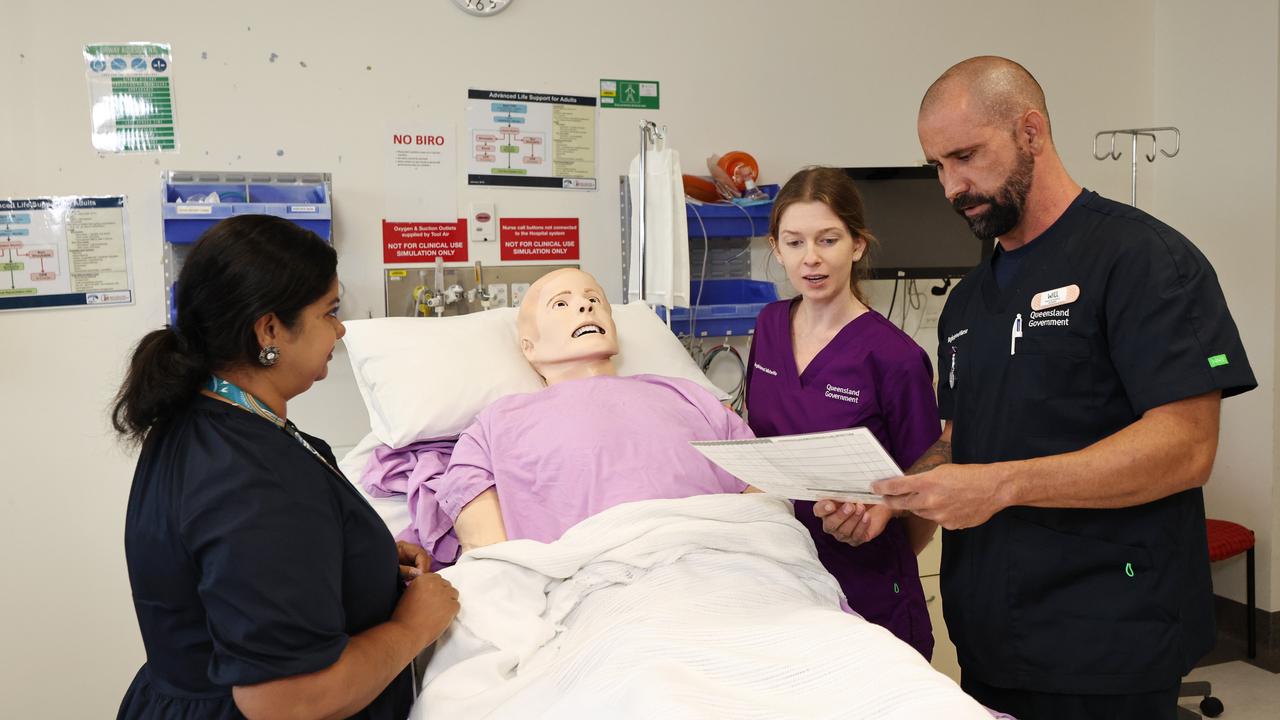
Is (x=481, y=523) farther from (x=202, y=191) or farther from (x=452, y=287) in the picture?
(x=202, y=191)

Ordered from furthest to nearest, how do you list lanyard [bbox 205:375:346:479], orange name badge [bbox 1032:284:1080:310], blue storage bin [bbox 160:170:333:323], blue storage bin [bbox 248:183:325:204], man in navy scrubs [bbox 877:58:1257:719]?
blue storage bin [bbox 248:183:325:204] → blue storage bin [bbox 160:170:333:323] → orange name badge [bbox 1032:284:1080:310] → man in navy scrubs [bbox 877:58:1257:719] → lanyard [bbox 205:375:346:479]

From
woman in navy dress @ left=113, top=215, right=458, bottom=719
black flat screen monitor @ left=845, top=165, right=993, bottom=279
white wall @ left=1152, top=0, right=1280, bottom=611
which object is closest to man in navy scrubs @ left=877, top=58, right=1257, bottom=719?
woman in navy dress @ left=113, top=215, right=458, bottom=719

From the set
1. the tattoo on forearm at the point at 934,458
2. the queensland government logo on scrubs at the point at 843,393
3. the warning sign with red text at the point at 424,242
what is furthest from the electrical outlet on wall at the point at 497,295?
the tattoo on forearm at the point at 934,458

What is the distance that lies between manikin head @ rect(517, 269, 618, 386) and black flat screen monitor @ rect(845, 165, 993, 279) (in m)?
1.21

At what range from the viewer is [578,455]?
1.72 metres

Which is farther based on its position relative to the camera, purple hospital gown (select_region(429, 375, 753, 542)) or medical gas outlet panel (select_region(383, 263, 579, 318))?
medical gas outlet panel (select_region(383, 263, 579, 318))

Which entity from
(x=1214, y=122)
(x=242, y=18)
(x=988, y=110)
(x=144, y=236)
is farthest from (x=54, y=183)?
(x=1214, y=122)

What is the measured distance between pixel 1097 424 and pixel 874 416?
0.46 m

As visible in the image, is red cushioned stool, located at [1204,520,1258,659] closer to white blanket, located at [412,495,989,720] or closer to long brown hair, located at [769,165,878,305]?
long brown hair, located at [769,165,878,305]

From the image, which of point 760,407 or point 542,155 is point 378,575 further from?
point 542,155

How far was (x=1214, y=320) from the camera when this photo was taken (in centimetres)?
135

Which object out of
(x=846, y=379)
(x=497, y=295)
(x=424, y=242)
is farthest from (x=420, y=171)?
(x=846, y=379)

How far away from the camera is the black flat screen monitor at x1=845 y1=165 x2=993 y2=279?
297 centimetres

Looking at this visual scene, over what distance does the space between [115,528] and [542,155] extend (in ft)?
5.08
